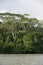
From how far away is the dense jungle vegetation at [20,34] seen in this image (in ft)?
102

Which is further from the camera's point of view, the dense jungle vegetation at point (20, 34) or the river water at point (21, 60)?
the dense jungle vegetation at point (20, 34)

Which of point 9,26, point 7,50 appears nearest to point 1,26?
point 9,26

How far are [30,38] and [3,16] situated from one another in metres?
5.30

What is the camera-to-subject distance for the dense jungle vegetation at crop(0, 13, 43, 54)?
102 feet

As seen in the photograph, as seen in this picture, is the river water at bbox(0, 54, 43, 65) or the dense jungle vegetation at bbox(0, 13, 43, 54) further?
the dense jungle vegetation at bbox(0, 13, 43, 54)

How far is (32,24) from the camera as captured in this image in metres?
33.6

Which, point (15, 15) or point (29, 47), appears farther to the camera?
point (15, 15)

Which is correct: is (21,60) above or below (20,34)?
above

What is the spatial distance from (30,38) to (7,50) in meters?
3.26

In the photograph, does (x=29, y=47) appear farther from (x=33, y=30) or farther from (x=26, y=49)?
(x=33, y=30)

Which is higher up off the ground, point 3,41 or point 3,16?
point 3,16

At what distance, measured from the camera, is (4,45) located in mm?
31094

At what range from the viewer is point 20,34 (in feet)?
106

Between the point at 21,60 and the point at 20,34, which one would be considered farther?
the point at 20,34
